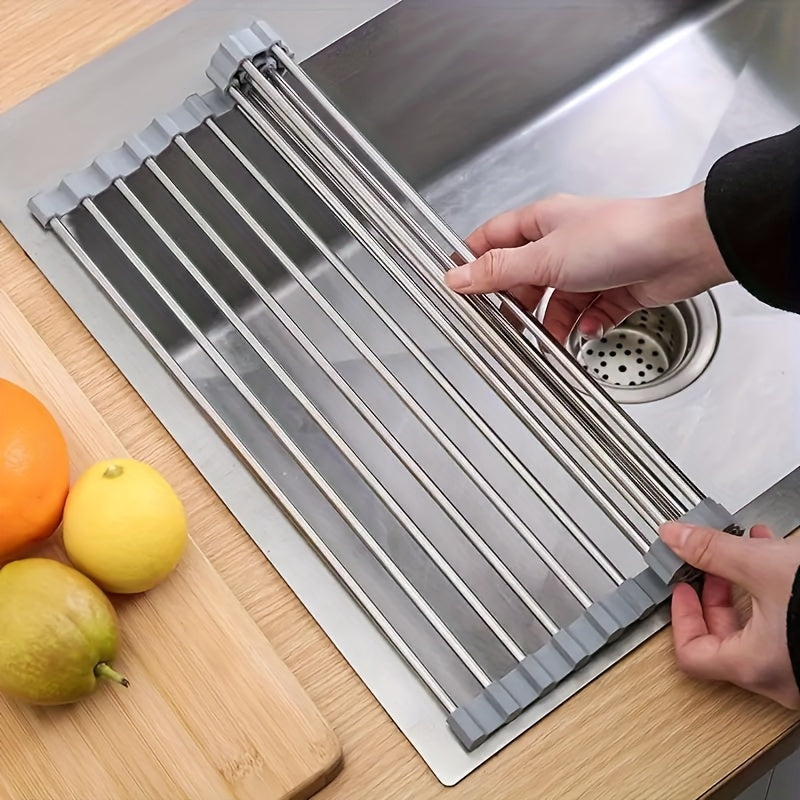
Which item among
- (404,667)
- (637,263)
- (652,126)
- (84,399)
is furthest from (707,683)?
(652,126)

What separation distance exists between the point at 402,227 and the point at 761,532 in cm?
31

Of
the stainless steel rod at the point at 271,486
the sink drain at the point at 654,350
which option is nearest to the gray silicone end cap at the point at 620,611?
the stainless steel rod at the point at 271,486

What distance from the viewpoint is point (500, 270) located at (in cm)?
72

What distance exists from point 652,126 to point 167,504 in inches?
25.6

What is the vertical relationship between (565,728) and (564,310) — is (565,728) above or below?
below

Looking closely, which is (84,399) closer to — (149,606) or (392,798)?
(149,606)

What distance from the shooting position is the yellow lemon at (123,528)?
0.57 m

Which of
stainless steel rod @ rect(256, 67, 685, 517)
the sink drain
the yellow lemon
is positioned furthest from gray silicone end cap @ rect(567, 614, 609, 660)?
the sink drain

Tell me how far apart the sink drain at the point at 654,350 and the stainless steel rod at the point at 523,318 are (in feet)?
0.68

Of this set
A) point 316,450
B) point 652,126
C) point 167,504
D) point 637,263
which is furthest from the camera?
point 652,126

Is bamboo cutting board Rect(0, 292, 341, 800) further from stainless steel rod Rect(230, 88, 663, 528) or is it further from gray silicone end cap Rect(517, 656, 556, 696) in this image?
stainless steel rod Rect(230, 88, 663, 528)

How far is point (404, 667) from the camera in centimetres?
61

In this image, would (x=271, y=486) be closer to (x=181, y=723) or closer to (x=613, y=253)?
(x=181, y=723)

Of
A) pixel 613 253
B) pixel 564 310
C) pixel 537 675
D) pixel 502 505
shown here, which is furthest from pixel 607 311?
pixel 537 675
